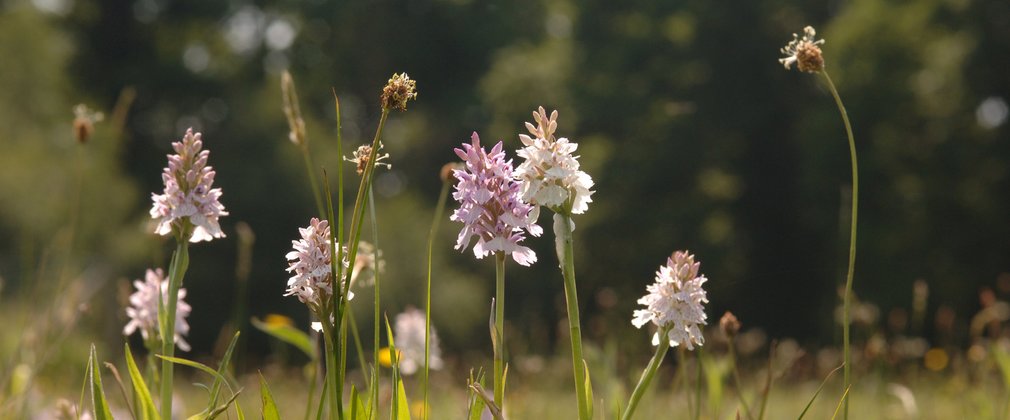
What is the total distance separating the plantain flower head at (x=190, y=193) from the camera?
5.10ft

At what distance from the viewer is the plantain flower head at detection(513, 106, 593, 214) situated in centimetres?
141

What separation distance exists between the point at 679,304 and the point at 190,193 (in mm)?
797

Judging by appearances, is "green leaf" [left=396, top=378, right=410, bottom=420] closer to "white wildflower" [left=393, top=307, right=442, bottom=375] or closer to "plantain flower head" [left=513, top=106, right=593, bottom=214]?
"plantain flower head" [left=513, top=106, right=593, bottom=214]

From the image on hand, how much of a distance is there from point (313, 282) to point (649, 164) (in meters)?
20.4

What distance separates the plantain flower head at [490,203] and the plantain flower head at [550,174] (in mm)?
31

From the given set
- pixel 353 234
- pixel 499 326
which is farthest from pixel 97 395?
pixel 499 326

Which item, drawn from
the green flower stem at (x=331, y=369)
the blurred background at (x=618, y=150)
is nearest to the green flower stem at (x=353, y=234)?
the green flower stem at (x=331, y=369)

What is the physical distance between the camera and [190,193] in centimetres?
157

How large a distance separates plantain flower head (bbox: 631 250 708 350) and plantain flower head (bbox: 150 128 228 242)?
694mm

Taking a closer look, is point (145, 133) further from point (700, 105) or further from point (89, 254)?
point (700, 105)

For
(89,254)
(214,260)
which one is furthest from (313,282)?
(214,260)

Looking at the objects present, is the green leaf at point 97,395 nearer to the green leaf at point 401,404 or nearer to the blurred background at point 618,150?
the green leaf at point 401,404

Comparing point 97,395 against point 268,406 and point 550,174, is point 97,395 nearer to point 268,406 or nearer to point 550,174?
point 268,406

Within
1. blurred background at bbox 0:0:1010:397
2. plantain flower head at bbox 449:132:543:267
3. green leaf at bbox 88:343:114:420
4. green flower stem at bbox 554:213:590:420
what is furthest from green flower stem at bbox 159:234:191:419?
blurred background at bbox 0:0:1010:397
